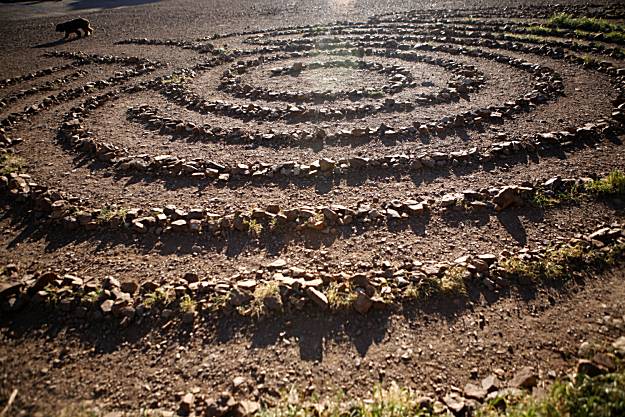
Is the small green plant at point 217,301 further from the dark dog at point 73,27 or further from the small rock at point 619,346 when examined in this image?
the dark dog at point 73,27

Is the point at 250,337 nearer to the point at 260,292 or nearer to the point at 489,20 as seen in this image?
the point at 260,292

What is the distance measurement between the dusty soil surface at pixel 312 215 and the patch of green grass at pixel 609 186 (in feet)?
0.97

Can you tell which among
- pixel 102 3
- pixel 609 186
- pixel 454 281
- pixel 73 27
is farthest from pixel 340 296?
pixel 102 3

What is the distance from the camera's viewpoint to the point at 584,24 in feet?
62.7

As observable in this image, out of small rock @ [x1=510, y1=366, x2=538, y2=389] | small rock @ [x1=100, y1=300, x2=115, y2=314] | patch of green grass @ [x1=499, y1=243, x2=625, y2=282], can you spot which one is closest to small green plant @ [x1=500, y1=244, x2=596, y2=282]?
patch of green grass @ [x1=499, y1=243, x2=625, y2=282]

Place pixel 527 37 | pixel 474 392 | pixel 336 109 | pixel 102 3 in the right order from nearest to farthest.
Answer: pixel 474 392 < pixel 336 109 < pixel 527 37 < pixel 102 3

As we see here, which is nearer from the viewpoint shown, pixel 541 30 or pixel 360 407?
pixel 360 407

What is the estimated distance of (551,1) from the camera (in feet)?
88.2

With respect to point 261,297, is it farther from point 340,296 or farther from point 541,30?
point 541,30

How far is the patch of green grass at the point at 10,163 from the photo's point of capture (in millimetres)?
9628

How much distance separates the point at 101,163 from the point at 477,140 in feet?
31.3

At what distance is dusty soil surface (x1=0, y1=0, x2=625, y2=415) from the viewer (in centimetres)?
485

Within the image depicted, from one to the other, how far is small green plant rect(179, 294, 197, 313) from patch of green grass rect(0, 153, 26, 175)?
697 centimetres

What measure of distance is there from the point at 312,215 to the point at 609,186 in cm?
562
